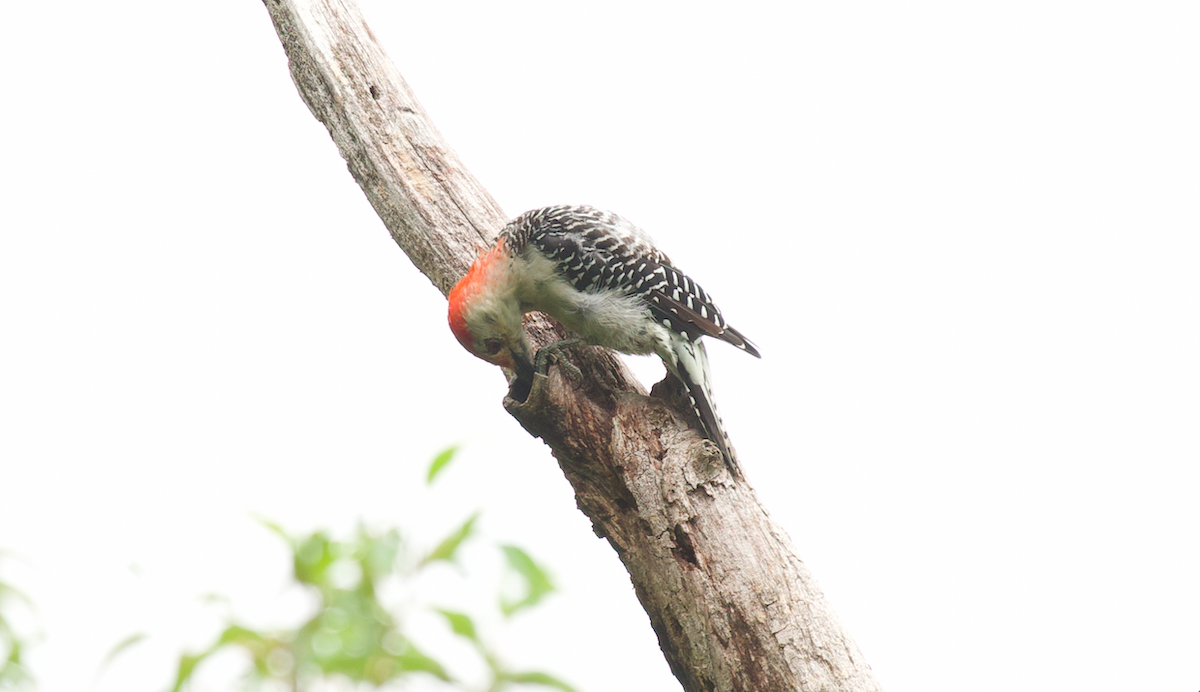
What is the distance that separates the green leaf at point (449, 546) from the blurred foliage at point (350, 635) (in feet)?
0.34

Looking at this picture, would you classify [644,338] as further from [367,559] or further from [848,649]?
[367,559]

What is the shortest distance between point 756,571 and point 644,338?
0.91 metres

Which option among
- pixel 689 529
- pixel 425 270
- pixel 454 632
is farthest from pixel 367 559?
pixel 425 270

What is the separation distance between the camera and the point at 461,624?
1262 mm

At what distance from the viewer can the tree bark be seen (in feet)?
8.91

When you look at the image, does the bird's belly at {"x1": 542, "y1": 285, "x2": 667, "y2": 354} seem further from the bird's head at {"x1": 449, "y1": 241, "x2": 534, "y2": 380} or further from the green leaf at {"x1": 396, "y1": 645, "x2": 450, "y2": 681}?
the green leaf at {"x1": 396, "y1": 645, "x2": 450, "y2": 681}

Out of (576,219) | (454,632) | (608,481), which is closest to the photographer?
(454,632)

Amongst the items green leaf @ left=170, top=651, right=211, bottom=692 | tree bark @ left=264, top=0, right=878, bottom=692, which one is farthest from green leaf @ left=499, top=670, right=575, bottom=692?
tree bark @ left=264, top=0, right=878, bottom=692

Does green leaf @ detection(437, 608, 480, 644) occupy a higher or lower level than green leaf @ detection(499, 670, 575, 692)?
higher

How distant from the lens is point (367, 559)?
Answer: 1.27 meters

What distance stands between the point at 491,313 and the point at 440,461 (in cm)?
205

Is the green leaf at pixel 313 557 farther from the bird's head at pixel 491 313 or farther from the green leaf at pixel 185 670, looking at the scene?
the bird's head at pixel 491 313

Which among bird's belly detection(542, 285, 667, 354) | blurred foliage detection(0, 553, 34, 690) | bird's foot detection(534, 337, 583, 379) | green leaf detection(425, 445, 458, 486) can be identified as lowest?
blurred foliage detection(0, 553, 34, 690)

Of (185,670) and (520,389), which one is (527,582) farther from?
(520,389)
